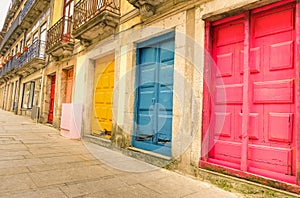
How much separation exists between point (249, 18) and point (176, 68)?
4.83 ft

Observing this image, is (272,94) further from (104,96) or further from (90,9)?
(90,9)

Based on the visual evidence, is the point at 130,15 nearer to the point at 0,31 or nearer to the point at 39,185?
the point at 39,185

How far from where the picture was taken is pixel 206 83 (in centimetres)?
356

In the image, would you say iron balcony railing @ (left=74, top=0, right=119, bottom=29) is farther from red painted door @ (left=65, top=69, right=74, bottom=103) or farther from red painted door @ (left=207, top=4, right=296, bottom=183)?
red painted door @ (left=207, top=4, right=296, bottom=183)

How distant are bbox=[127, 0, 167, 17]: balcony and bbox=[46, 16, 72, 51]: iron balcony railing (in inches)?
190

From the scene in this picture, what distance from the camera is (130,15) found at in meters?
5.36

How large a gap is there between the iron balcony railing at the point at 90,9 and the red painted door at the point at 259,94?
3.43 meters

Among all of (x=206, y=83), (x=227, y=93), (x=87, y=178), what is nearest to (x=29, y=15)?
(x=87, y=178)

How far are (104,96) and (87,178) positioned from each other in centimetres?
364

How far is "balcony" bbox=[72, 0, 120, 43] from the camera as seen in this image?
568cm

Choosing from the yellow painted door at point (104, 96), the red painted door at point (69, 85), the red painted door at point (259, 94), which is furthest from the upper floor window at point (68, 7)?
the red painted door at point (259, 94)

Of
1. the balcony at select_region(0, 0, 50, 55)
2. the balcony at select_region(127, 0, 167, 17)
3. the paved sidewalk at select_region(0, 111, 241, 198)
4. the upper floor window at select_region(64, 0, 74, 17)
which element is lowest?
the paved sidewalk at select_region(0, 111, 241, 198)

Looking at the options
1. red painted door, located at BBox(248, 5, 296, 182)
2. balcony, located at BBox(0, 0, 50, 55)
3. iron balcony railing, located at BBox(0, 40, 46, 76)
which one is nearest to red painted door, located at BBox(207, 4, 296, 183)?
red painted door, located at BBox(248, 5, 296, 182)

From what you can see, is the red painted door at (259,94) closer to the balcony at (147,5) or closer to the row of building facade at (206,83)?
the row of building facade at (206,83)
